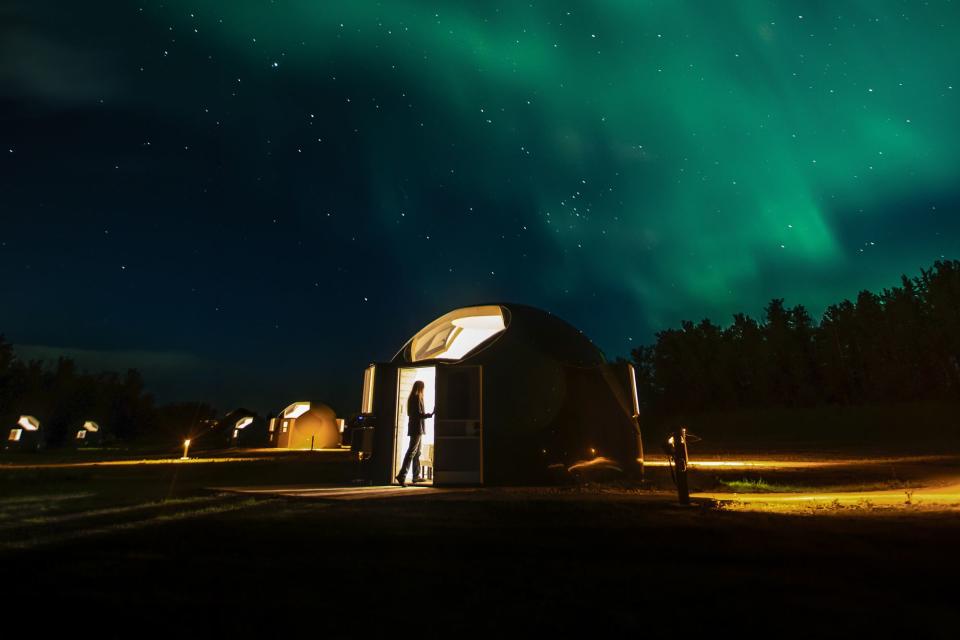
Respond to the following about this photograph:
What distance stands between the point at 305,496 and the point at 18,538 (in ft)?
12.9

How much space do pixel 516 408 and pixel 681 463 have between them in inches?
151

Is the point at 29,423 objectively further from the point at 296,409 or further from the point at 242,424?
the point at 296,409

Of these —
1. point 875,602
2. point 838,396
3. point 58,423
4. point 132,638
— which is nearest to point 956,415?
point 838,396

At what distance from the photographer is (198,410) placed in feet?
327

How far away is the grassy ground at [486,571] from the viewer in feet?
8.38

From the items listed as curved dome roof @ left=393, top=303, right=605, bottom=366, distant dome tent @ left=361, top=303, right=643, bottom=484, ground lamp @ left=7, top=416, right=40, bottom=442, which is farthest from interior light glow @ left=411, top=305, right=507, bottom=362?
ground lamp @ left=7, top=416, right=40, bottom=442

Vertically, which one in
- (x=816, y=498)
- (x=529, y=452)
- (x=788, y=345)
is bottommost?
(x=816, y=498)

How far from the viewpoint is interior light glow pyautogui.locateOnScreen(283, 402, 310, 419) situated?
136 ft

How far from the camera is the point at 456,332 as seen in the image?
1389 centimetres

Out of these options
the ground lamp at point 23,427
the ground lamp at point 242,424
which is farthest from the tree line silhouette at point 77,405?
the ground lamp at point 242,424

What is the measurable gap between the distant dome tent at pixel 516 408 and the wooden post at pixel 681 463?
2.99 m

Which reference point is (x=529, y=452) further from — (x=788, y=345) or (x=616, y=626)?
(x=788, y=345)

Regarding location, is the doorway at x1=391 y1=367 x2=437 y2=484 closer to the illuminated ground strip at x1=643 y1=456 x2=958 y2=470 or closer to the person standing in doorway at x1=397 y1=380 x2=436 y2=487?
the person standing in doorway at x1=397 y1=380 x2=436 y2=487

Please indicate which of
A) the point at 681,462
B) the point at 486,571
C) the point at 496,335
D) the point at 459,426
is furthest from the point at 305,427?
the point at 486,571
